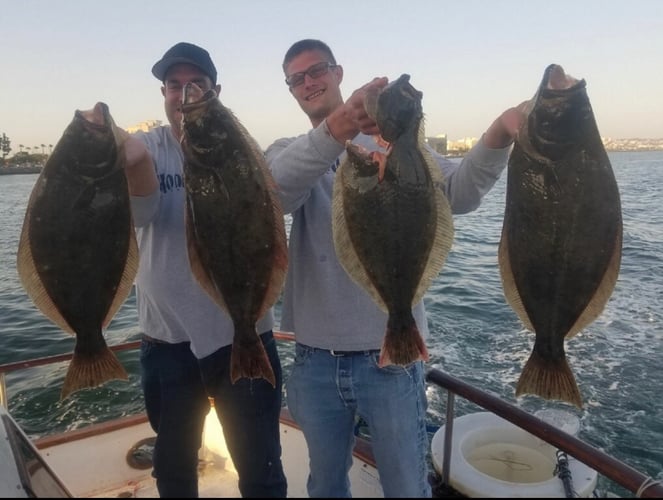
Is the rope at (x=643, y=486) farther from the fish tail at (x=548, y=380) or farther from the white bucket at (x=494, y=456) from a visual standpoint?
the white bucket at (x=494, y=456)

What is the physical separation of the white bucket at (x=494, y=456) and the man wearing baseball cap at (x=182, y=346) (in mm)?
1790

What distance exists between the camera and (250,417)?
10.3ft

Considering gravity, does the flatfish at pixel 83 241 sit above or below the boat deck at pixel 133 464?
above

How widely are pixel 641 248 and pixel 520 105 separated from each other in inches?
814

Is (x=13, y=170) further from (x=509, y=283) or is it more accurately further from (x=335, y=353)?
(x=509, y=283)

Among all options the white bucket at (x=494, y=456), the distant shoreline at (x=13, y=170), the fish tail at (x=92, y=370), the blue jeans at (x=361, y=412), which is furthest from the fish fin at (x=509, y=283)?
the distant shoreline at (x=13, y=170)

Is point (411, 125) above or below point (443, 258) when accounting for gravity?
above

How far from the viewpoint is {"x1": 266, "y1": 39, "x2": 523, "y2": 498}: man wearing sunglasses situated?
10.0ft

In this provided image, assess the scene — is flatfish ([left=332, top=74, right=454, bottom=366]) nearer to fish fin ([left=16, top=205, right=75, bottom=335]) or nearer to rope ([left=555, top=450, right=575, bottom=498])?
fish fin ([left=16, top=205, right=75, bottom=335])

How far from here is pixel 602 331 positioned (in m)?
12.2

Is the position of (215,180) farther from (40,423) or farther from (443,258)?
(40,423)

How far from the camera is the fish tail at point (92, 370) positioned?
8.73 ft

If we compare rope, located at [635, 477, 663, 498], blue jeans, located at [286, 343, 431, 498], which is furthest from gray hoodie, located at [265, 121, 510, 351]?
rope, located at [635, 477, 663, 498]

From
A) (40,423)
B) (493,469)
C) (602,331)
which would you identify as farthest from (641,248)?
(40,423)
